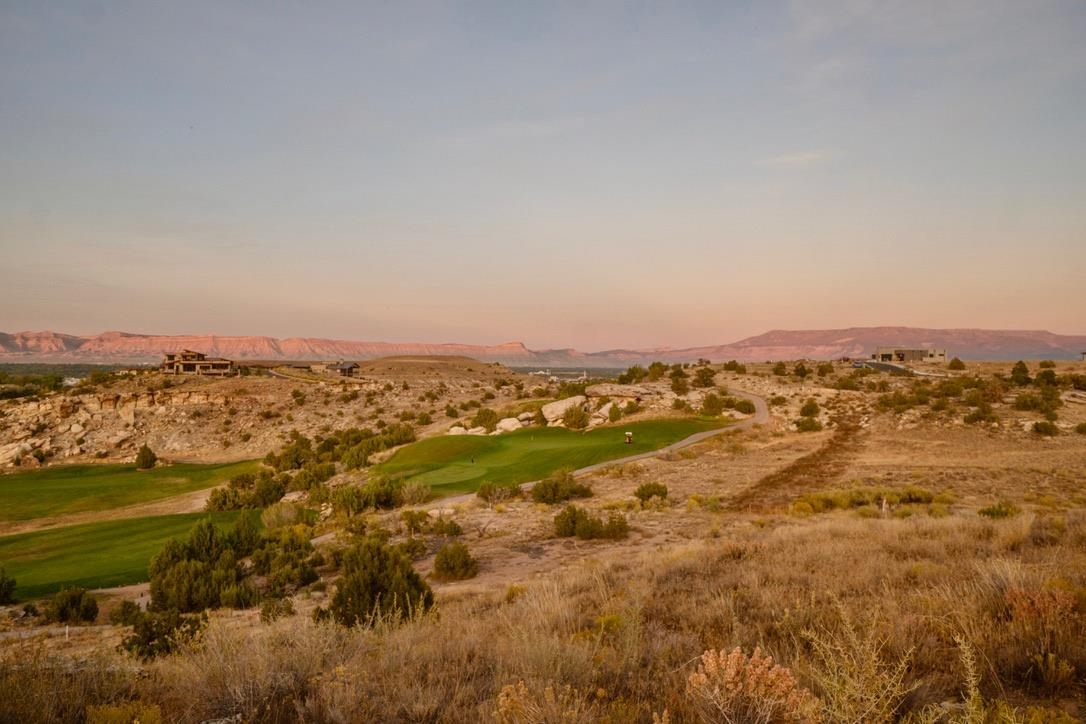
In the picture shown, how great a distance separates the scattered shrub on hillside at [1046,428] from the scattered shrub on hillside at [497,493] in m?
A: 25.9

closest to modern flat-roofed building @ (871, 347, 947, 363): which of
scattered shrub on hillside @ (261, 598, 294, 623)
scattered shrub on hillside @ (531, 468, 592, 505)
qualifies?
scattered shrub on hillside @ (531, 468, 592, 505)

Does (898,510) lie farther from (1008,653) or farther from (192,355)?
(192,355)

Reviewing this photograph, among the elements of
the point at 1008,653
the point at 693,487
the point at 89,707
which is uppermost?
the point at 89,707

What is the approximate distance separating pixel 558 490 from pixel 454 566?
301 inches

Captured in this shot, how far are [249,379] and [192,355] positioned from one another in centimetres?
2369

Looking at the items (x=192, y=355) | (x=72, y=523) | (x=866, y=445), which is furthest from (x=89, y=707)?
(x=192, y=355)

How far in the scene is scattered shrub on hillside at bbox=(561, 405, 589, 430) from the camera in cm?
3409

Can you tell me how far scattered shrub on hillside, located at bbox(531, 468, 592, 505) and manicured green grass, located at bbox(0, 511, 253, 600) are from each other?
971 cm

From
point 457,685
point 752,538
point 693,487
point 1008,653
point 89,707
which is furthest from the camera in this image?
point 693,487

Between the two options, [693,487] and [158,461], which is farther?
[158,461]

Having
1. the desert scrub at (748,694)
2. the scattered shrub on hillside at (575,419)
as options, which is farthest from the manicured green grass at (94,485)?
the desert scrub at (748,694)

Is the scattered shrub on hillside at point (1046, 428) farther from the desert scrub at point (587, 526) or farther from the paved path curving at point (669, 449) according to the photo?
the desert scrub at point (587, 526)

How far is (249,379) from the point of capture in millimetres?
58688

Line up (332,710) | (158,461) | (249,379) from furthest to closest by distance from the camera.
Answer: (249,379)
(158,461)
(332,710)
